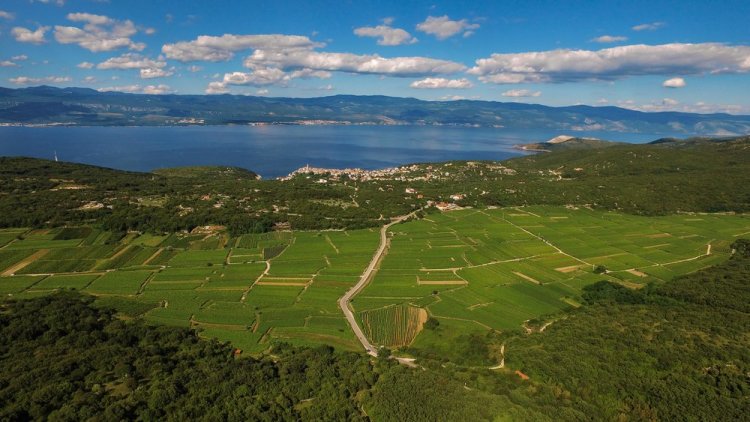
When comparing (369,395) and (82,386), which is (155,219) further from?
(369,395)

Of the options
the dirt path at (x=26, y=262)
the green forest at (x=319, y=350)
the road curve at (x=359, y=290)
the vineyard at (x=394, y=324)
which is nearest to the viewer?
the green forest at (x=319, y=350)

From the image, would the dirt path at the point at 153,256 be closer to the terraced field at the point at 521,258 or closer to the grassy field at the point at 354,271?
the grassy field at the point at 354,271

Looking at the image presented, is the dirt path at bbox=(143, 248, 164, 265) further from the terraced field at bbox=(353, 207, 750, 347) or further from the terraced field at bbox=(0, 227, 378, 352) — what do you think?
the terraced field at bbox=(353, 207, 750, 347)

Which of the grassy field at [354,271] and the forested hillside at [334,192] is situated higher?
the forested hillside at [334,192]

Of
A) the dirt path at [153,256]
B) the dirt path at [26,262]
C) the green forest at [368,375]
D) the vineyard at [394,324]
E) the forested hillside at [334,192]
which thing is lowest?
the vineyard at [394,324]

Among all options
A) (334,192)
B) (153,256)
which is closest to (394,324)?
(153,256)

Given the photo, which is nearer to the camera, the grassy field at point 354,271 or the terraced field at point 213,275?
the terraced field at point 213,275

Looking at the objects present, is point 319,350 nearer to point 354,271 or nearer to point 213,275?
point 354,271

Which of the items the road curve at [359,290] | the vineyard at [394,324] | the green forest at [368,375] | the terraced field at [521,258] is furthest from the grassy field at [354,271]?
the green forest at [368,375]
